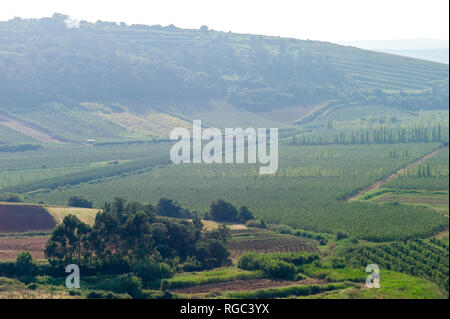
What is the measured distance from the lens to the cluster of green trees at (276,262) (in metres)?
47.6

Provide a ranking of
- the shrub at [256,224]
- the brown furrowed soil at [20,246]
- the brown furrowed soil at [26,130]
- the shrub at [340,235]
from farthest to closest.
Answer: the brown furrowed soil at [26,130] → the shrub at [256,224] → the shrub at [340,235] → the brown furrowed soil at [20,246]

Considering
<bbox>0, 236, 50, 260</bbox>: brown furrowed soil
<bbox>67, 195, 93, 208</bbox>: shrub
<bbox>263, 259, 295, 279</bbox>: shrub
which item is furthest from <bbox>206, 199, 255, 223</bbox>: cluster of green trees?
<bbox>263, 259, 295, 279</bbox>: shrub

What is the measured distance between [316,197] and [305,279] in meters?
34.7

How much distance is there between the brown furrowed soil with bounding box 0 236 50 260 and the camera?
50.7 m

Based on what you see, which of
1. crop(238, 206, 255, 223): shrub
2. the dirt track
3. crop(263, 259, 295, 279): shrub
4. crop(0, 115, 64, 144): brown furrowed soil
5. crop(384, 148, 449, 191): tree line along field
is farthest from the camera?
crop(0, 115, 64, 144): brown furrowed soil

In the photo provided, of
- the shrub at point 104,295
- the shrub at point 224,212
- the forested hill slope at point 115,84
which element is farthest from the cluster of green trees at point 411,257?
the forested hill slope at point 115,84

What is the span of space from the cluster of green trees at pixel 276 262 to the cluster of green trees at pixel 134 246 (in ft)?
7.73

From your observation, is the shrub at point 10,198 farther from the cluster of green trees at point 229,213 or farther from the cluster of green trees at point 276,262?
the cluster of green trees at point 276,262

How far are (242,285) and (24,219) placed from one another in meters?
25.0

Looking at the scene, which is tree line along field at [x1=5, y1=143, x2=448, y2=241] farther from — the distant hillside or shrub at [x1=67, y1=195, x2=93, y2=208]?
the distant hillside

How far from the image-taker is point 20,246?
54.2 metres

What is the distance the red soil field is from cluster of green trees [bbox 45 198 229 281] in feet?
33.0
